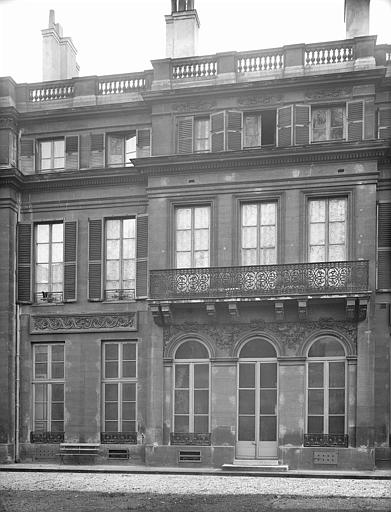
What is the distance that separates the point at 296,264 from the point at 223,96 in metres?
5.39

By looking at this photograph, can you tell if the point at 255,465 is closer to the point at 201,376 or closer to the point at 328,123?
the point at 201,376

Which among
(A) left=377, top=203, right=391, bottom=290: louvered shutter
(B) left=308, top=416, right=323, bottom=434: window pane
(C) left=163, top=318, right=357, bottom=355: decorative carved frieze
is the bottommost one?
(B) left=308, top=416, right=323, bottom=434: window pane

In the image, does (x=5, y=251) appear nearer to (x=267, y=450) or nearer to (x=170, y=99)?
(x=170, y=99)

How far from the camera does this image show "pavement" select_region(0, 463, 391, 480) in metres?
20.0

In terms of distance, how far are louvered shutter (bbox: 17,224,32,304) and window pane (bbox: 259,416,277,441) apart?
7915 mm

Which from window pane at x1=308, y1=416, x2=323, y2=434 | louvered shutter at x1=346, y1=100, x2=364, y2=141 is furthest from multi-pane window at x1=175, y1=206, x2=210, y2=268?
window pane at x1=308, y1=416, x2=323, y2=434

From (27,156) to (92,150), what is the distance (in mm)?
2103

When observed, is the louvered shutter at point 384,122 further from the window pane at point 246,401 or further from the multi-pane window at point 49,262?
the multi-pane window at point 49,262

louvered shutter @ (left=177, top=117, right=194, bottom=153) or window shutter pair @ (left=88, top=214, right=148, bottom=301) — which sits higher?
louvered shutter @ (left=177, top=117, right=194, bottom=153)

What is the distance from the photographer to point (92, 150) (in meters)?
24.1

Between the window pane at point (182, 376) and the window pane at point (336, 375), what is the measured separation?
403cm

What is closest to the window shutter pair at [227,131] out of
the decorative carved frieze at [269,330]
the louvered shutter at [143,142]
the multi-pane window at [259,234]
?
the multi-pane window at [259,234]

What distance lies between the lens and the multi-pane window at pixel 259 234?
2223cm

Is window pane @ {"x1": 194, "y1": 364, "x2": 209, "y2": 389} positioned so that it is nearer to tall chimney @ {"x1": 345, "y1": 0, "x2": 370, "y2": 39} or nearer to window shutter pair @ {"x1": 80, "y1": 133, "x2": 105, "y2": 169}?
window shutter pair @ {"x1": 80, "y1": 133, "x2": 105, "y2": 169}
